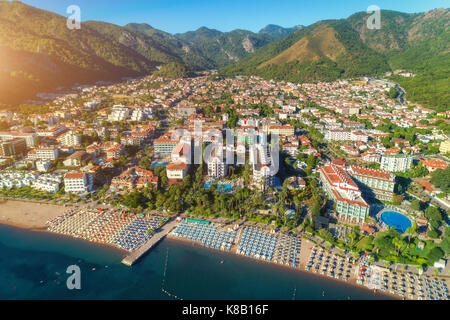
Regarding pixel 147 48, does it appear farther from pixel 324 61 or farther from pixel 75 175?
pixel 75 175

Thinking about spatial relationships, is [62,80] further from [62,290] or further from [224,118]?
[62,290]

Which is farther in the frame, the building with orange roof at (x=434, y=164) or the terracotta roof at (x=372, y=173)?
the building with orange roof at (x=434, y=164)

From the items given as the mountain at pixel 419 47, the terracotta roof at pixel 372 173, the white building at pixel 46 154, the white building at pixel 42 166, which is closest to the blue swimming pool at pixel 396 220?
the terracotta roof at pixel 372 173

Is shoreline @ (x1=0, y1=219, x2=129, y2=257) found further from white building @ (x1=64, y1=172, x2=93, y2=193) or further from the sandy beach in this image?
white building @ (x1=64, y1=172, x2=93, y2=193)

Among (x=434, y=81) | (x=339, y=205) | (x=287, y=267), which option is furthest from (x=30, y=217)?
(x=434, y=81)

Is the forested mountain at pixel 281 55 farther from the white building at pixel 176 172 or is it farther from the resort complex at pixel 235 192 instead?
the white building at pixel 176 172

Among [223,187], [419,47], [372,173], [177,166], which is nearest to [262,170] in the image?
[223,187]
